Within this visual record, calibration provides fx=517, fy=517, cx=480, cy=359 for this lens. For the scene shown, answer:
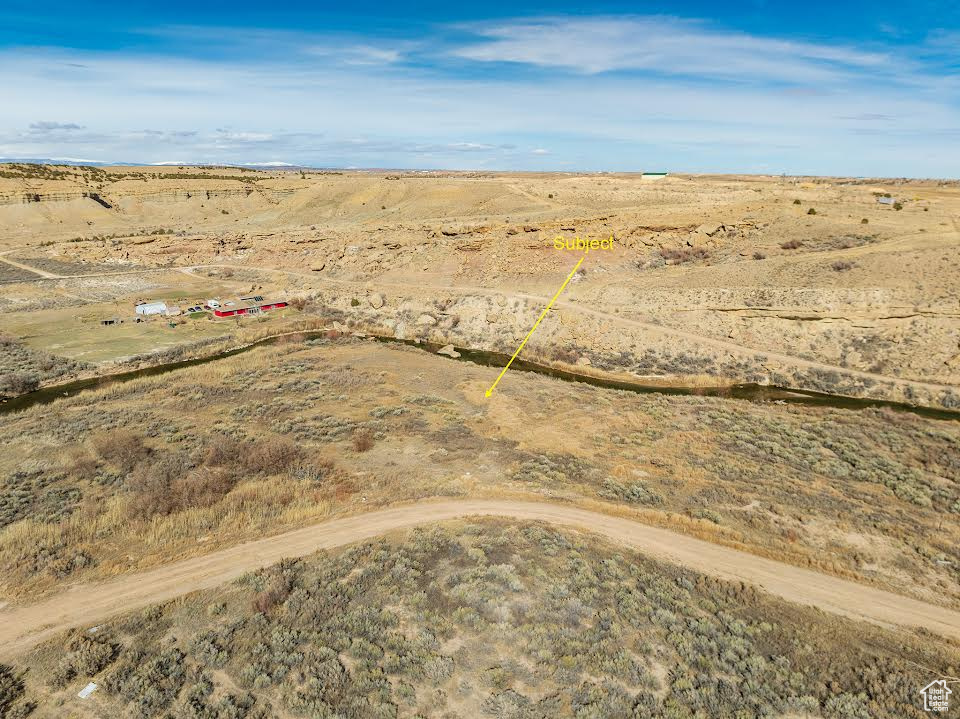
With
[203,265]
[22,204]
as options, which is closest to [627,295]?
[203,265]

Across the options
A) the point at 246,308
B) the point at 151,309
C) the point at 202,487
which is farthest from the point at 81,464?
the point at 151,309

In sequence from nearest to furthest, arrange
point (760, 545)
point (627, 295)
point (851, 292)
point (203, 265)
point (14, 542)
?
point (14, 542)
point (760, 545)
point (851, 292)
point (627, 295)
point (203, 265)

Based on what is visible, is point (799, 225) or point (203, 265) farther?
point (203, 265)

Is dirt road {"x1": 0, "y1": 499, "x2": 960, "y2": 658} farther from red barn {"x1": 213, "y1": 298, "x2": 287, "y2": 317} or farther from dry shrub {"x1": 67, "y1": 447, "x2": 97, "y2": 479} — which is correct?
red barn {"x1": 213, "y1": 298, "x2": 287, "y2": 317}

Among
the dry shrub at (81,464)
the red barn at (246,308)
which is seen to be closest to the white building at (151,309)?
the red barn at (246,308)

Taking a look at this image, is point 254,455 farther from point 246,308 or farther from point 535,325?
point 246,308

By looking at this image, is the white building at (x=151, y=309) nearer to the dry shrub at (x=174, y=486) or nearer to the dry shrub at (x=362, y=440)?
the dry shrub at (x=174, y=486)

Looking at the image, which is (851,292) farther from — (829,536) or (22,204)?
(22,204)

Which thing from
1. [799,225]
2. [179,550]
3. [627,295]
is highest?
[799,225]
